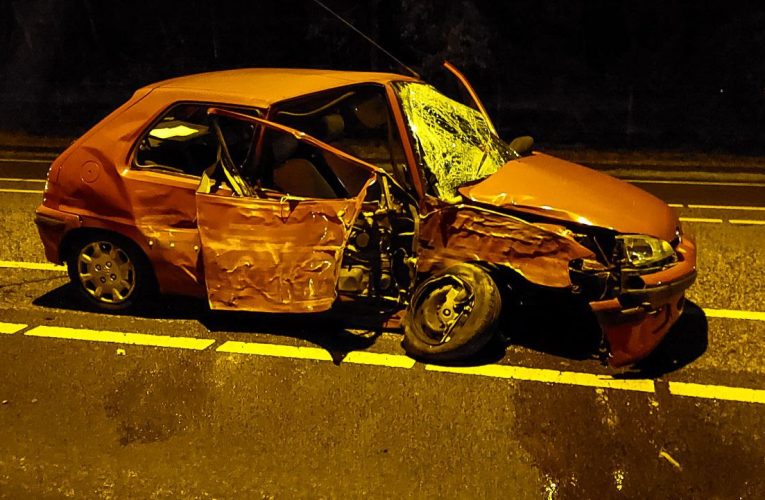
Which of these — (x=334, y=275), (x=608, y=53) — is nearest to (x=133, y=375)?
(x=334, y=275)

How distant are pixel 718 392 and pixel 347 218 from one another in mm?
2262

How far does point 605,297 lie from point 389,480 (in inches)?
62.0

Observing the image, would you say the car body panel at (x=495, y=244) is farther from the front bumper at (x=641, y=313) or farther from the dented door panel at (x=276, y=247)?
the dented door panel at (x=276, y=247)

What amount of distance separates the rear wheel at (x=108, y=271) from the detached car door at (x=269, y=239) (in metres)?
0.68

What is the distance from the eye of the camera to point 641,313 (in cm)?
379

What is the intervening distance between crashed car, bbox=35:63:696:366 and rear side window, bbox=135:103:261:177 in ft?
0.04

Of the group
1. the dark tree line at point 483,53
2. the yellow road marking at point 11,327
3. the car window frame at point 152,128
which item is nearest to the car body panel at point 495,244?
the car window frame at point 152,128

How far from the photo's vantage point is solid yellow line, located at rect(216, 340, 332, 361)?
14.2 ft

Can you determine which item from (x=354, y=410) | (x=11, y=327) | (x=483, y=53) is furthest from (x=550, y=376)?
(x=483, y=53)

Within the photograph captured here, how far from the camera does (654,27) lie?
20562 millimetres

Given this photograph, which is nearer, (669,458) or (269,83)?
(669,458)

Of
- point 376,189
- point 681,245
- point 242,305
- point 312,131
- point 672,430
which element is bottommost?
point 672,430

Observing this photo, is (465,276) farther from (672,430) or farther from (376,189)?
(672,430)

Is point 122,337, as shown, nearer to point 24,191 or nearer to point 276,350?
point 276,350
